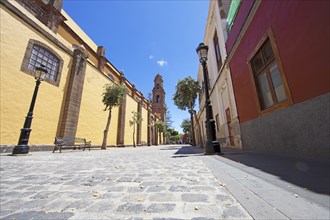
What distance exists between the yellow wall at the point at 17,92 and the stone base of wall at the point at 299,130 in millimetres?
11947

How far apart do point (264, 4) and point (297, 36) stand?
187 cm

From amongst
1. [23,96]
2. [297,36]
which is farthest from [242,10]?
[23,96]

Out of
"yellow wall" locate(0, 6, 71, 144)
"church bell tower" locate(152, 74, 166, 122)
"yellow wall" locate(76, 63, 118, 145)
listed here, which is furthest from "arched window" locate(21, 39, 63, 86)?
"church bell tower" locate(152, 74, 166, 122)

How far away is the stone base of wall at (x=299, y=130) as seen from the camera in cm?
273

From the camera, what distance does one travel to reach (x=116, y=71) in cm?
2411

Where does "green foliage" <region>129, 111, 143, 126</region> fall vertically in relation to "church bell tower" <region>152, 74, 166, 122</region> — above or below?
below

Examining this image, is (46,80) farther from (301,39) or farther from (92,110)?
(301,39)

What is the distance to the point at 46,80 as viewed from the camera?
10.9 meters

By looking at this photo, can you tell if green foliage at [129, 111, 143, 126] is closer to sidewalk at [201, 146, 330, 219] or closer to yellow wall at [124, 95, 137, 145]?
yellow wall at [124, 95, 137, 145]

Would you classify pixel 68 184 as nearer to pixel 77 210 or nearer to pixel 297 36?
pixel 77 210

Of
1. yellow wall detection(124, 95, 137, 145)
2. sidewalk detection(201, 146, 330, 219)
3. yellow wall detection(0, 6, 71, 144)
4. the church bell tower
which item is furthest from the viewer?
the church bell tower

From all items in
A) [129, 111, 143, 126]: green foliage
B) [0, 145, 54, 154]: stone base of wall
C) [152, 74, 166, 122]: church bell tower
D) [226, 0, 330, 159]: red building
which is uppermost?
[152, 74, 166, 122]: church bell tower

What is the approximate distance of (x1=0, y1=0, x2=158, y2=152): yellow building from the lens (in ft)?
28.5

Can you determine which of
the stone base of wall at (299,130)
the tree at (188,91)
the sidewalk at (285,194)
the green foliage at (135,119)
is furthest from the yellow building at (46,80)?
the stone base of wall at (299,130)
